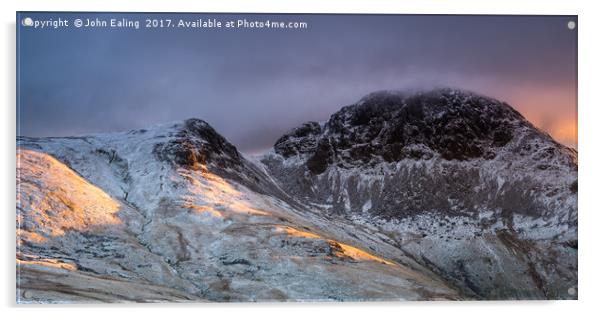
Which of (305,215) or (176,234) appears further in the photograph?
(305,215)

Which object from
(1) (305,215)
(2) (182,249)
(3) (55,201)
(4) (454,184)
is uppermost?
(4) (454,184)

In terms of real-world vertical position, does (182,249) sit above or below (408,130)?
below

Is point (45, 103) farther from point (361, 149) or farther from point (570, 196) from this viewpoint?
point (361, 149)

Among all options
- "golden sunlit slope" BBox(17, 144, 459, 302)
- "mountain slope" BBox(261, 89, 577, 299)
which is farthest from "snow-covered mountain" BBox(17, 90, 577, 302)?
"mountain slope" BBox(261, 89, 577, 299)

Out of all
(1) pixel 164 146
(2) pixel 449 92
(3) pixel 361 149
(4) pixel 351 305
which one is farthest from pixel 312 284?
(3) pixel 361 149

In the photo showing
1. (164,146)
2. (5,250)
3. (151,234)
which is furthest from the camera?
(164,146)

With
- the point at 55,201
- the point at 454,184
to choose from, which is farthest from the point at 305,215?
the point at 55,201

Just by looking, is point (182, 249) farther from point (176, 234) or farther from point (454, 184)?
point (454, 184)
